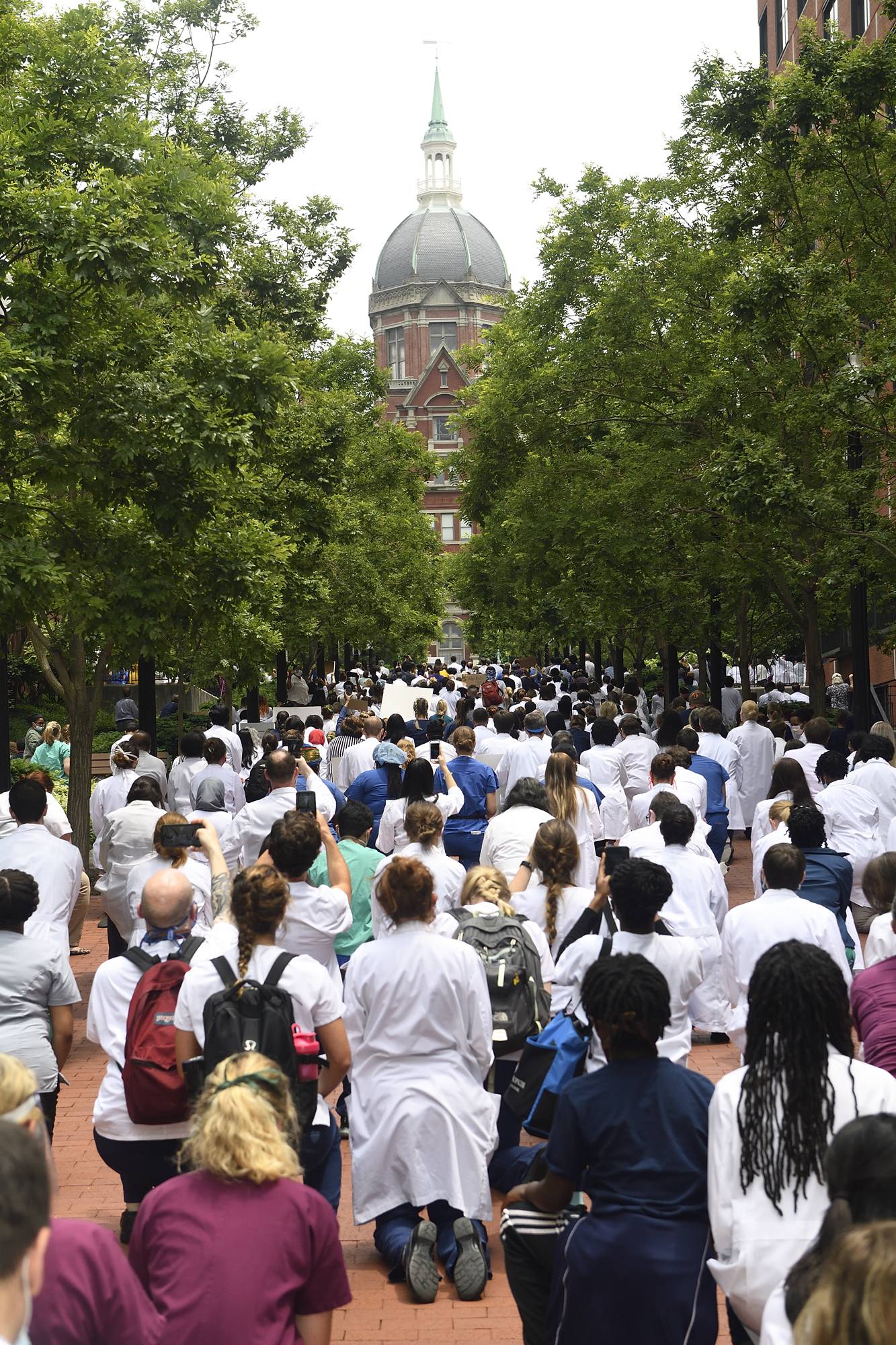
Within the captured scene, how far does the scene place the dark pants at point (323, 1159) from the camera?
5293mm

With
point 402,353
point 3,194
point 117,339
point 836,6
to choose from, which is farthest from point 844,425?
point 402,353

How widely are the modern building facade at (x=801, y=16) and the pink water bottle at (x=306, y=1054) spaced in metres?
25.0

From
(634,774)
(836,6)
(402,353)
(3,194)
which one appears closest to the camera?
(3,194)

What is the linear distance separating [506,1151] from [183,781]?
696 centimetres

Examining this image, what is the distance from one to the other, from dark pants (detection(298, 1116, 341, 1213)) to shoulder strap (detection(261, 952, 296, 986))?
1.73 feet

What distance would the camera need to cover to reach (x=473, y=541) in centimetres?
4859

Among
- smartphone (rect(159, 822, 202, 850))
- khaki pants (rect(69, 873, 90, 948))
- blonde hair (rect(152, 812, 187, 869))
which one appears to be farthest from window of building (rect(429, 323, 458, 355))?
smartphone (rect(159, 822, 202, 850))

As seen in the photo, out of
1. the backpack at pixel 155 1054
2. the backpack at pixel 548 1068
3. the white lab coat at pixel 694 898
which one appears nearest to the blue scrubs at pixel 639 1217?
the backpack at pixel 548 1068

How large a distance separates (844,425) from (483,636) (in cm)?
7700

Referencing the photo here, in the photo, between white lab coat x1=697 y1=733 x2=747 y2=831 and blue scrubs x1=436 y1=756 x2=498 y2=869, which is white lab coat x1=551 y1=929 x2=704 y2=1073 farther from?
white lab coat x1=697 y1=733 x2=747 y2=831

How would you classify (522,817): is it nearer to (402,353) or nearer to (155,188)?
(155,188)

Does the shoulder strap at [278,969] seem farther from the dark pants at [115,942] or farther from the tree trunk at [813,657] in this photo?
the tree trunk at [813,657]

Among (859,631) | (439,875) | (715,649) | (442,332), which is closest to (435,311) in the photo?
(442,332)

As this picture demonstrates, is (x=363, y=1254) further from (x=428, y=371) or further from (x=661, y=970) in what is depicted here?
(x=428, y=371)
